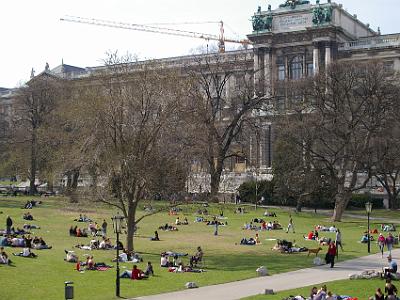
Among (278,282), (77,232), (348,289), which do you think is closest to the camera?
(348,289)

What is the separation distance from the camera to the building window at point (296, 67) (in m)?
108

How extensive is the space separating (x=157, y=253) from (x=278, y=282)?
11.4 m

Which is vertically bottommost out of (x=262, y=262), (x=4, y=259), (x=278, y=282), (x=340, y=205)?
(x=278, y=282)

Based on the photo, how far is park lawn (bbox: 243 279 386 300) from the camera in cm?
2636

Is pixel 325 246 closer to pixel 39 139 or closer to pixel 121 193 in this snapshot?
pixel 121 193

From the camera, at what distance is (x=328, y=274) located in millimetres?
32750

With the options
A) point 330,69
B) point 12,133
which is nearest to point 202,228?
point 330,69

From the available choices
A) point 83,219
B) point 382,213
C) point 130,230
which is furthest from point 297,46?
point 130,230

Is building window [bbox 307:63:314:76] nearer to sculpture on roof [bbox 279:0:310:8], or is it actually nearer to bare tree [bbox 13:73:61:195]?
sculpture on roof [bbox 279:0:310:8]

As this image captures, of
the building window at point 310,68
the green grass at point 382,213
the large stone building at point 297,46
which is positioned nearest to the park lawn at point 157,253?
the green grass at point 382,213

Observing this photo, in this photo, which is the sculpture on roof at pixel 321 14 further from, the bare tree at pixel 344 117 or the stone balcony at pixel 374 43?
the bare tree at pixel 344 117

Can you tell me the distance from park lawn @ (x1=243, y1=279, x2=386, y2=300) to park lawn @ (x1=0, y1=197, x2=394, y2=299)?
4261 mm

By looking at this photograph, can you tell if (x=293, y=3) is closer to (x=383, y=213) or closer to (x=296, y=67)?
(x=296, y=67)

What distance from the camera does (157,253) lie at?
131 feet
